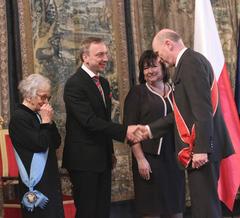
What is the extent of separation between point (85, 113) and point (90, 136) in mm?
205

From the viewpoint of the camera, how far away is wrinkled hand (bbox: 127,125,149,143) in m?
4.32

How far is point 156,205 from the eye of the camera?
442 cm

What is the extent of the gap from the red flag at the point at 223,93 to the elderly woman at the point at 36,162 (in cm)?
171

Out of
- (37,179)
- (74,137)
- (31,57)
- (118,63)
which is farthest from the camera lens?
(118,63)

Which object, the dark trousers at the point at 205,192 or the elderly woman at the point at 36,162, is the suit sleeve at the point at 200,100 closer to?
the dark trousers at the point at 205,192

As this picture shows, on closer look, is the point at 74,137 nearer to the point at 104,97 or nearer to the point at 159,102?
the point at 104,97

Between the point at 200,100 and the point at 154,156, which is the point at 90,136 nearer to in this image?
the point at 154,156

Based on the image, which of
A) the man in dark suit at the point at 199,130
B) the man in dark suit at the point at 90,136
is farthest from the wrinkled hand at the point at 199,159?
the man in dark suit at the point at 90,136

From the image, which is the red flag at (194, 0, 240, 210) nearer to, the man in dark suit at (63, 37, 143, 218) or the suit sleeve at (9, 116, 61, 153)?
the man in dark suit at (63, 37, 143, 218)

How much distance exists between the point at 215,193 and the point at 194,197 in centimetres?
15

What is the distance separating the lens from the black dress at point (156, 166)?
4438 mm

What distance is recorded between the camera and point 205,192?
3.60 meters

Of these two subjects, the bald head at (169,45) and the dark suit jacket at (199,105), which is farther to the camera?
the bald head at (169,45)

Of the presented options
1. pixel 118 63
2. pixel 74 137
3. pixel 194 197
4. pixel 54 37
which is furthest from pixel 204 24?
pixel 194 197
